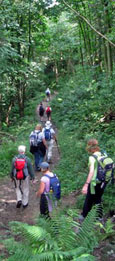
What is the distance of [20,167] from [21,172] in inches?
5.3

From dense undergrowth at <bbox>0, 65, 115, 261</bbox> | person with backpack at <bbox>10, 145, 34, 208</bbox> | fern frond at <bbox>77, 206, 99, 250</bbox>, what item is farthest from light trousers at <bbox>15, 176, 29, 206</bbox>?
fern frond at <bbox>77, 206, 99, 250</bbox>

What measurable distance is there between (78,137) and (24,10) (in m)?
9.07

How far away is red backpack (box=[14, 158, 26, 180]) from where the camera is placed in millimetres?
6062

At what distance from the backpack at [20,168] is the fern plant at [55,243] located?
6.70ft

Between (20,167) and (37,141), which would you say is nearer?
(20,167)

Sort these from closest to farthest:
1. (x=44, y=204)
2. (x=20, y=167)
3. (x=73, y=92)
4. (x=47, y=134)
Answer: (x=44, y=204) → (x=20, y=167) → (x=47, y=134) → (x=73, y=92)

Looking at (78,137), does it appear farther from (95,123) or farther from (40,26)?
(40,26)

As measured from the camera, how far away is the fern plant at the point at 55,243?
11.1 ft

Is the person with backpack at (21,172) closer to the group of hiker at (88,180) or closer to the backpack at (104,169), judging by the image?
the group of hiker at (88,180)

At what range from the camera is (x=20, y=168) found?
6.09m

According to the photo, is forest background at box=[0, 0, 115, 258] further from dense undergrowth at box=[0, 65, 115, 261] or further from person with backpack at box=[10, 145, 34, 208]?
person with backpack at box=[10, 145, 34, 208]

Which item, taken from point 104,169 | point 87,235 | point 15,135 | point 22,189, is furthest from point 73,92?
point 87,235

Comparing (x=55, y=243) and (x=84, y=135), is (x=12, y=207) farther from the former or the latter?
(x=84, y=135)

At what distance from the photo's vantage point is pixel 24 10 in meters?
16.2
